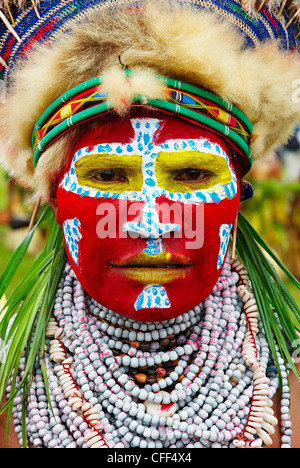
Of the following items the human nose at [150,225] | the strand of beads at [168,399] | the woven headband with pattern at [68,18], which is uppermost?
the woven headband with pattern at [68,18]

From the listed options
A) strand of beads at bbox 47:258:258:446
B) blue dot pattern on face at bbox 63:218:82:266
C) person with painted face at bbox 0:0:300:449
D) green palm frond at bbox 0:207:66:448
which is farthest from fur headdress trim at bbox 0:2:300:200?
strand of beads at bbox 47:258:258:446

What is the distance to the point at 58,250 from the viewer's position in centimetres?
246

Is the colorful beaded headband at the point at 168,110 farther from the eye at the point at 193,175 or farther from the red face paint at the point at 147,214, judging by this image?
the eye at the point at 193,175

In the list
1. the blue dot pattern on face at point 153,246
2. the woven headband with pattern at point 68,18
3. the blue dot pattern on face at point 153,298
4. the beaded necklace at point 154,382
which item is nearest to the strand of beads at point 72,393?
the beaded necklace at point 154,382

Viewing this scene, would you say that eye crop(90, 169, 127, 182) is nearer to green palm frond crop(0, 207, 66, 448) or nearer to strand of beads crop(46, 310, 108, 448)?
green palm frond crop(0, 207, 66, 448)

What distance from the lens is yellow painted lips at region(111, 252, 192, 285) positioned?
6.48ft

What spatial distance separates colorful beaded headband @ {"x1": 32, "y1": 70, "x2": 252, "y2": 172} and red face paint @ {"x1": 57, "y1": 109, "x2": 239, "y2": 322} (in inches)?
2.2

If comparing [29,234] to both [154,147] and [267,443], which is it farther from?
[267,443]

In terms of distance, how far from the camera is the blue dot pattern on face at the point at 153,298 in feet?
6.58

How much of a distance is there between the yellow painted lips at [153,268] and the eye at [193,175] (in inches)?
11.6

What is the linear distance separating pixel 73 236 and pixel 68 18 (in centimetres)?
81

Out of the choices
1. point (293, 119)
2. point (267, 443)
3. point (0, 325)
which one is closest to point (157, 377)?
point (267, 443)

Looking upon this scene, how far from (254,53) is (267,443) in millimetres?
1478

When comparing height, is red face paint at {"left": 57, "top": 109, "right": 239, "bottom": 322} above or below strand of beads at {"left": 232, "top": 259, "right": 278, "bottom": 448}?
above
